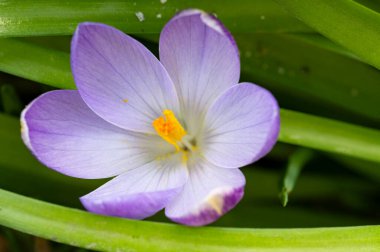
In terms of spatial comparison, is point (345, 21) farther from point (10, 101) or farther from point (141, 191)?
point (10, 101)

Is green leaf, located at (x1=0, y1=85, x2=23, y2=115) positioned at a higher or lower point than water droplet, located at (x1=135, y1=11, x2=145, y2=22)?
lower

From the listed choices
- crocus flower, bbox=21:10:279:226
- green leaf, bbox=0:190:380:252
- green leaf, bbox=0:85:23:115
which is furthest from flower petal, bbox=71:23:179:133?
green leaf, bbox=0:85:23:115

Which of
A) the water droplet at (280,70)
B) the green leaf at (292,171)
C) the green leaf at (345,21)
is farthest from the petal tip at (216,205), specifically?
the water droplet at (280,70)

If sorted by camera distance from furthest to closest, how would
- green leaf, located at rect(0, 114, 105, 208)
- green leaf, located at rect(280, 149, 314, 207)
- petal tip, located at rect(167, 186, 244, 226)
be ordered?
1. green leaf, located at rect(0, 114, 105, 208)
2. green leaf, located at rect(280, 149, 314, 207)
3. petal tip, located at rect(167, 186, 244, 226)

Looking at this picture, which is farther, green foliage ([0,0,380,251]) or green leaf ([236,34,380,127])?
green leaf ([236,34,380,127])

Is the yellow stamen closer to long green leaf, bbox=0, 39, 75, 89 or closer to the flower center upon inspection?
Answer: the flower center

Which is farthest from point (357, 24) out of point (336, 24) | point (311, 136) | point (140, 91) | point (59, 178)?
point (59, 178)

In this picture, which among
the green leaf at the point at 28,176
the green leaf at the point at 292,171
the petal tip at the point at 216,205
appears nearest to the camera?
the petal tip at the point at 216,205

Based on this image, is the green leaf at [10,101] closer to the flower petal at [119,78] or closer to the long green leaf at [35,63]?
the long green leaf at [35,63]
